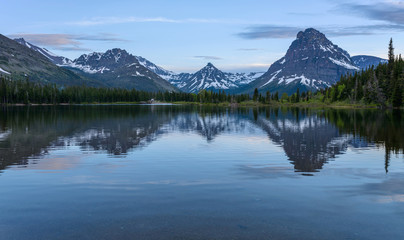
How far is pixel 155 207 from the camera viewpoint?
16.9 meters

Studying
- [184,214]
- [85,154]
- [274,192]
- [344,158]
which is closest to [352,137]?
[344,158]

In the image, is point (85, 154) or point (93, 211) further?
point (85, 154)

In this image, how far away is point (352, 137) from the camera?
165 ft

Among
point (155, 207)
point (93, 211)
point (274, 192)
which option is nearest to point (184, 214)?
point (155, 207)

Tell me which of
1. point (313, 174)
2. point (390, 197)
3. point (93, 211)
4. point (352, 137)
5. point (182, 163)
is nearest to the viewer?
point (93, 211)

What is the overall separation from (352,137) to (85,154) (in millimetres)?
38695

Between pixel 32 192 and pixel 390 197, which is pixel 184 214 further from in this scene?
pixel 390 197

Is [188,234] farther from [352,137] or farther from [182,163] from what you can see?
[352,137]

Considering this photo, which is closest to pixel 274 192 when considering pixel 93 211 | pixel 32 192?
pixel 93 211

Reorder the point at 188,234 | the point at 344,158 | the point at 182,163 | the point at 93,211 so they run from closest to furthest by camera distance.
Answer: the point at 188,234, the point at 93,211, the point at 182,163, the point at 344,158

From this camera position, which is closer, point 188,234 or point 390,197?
point 188,234

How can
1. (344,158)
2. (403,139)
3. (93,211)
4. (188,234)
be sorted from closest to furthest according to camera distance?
(188,234) < (93,211) < (344,158) < (403,139)

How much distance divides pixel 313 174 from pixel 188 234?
15009 mm

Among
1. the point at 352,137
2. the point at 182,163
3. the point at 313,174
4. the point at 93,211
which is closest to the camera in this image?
the point at 93,211
